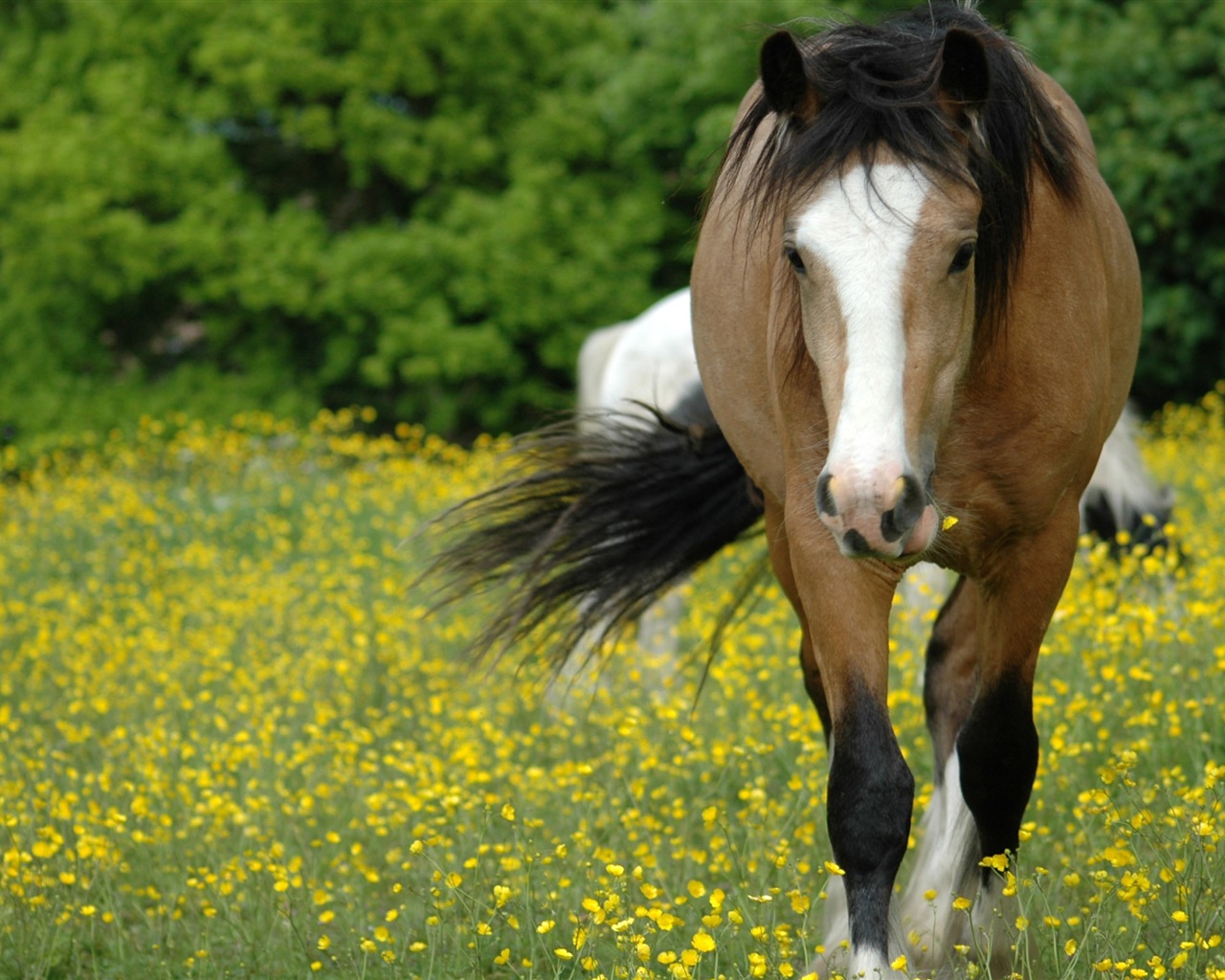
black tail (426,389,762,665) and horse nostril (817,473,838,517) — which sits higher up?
horse nostril (817,473,838,517)

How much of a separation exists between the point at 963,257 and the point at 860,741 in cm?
98

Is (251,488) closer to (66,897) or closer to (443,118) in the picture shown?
(443,118)

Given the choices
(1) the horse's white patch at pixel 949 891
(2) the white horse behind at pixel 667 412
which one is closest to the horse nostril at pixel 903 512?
(1) the horse's white patch at pixel 949 891

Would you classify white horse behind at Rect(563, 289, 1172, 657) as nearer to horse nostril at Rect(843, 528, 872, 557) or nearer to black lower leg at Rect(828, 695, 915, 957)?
black lower leg at Rect(828, 695, 915, 957)

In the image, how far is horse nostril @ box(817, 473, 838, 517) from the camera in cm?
243

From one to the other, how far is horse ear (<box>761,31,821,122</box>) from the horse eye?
44 cm

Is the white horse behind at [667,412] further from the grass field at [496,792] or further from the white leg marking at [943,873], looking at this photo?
the white leg marking at [943,873]

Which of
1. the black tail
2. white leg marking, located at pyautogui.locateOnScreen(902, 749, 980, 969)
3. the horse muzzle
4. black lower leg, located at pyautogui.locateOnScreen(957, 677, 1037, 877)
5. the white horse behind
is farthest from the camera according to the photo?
the white horse behind

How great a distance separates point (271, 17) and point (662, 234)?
196 inches

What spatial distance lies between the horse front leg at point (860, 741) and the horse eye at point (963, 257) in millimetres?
602

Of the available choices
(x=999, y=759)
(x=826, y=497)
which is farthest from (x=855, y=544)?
(x=999, y=759)

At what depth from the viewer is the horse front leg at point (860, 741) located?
288 centimetres

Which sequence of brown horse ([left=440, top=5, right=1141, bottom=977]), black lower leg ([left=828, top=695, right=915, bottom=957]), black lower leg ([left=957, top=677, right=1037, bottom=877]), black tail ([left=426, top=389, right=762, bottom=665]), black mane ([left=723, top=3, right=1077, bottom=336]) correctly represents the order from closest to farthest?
1. brown horse ([left=440, top=5, right=1141, bottom=977])
2. black mane ([left=723, top=3, right=1077, bottom=336])
3. black lower leg ([left=828, top=695, right=915, bottom=957])
4. black lower leg ([left=957, top=677, right=1037, bottom=877])
5. black tail ([left=426, top=389, right=762, bottom=665])

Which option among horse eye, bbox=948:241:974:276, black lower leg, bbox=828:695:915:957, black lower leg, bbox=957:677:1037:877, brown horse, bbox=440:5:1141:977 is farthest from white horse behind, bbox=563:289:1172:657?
horse eye, bbox=948:241:974:276
